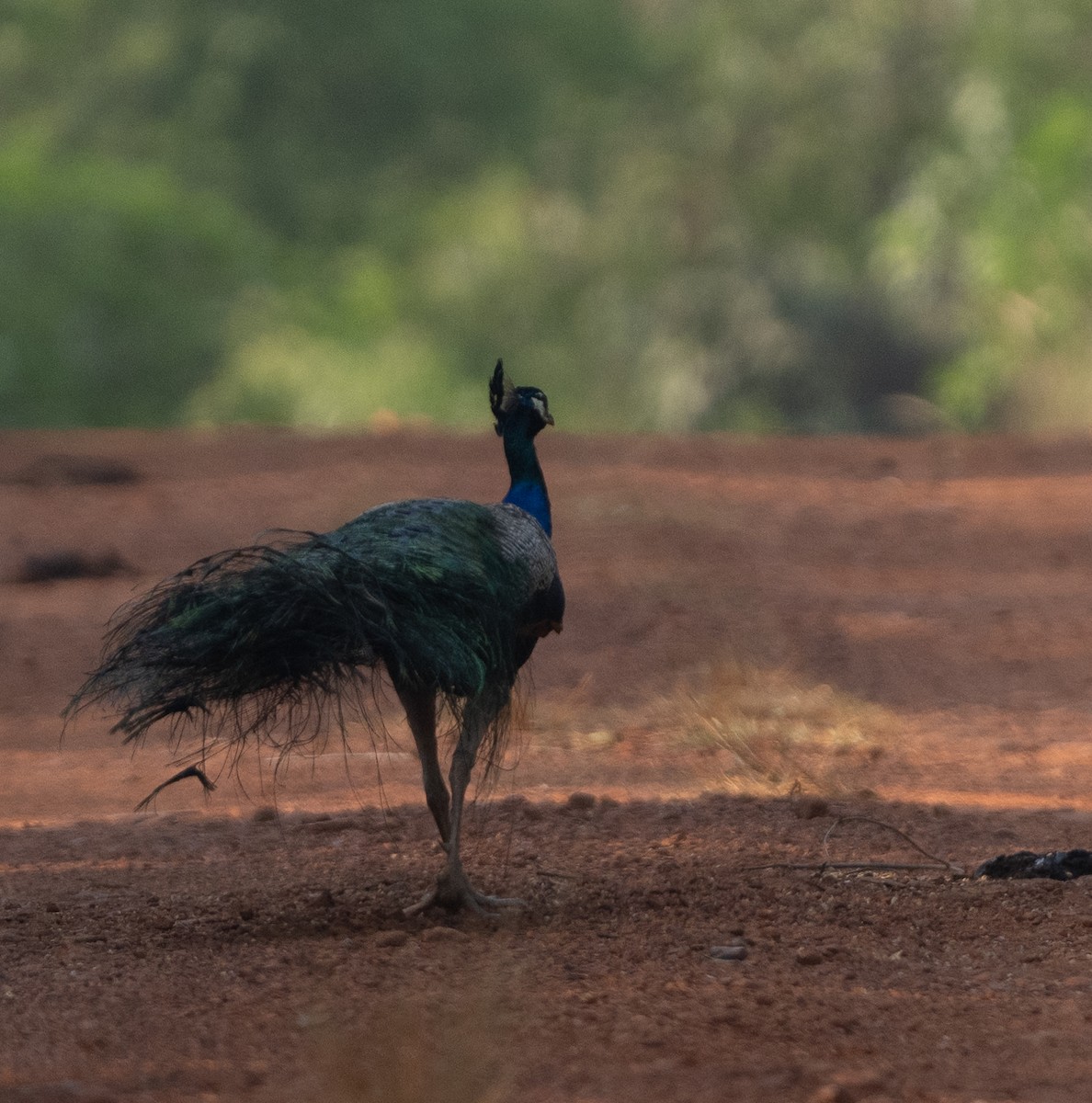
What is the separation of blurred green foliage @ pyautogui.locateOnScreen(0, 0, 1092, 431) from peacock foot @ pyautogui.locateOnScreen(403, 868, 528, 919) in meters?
17.5

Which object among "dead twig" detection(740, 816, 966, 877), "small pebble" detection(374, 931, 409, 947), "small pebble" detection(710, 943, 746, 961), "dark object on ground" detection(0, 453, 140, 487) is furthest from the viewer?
"dark object on ground" detection(0, 453, 140, 487)

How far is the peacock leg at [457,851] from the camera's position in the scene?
A: 16.6 feet

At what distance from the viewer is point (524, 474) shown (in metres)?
5.83

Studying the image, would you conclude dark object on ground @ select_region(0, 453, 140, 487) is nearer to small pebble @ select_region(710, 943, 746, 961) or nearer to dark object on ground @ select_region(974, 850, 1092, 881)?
dark object on ground @ select_region(974, 850, 1092, 881)

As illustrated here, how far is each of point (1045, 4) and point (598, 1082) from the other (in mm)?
24823

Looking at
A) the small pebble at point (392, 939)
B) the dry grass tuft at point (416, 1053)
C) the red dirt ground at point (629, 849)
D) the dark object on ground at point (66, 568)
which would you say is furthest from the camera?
the dark object on ground at point (66, 568)

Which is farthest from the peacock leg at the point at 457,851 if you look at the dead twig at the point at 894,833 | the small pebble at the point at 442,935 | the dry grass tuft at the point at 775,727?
the dry grass tuft at the point at 775,727

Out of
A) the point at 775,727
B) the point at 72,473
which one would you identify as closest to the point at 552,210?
the point at 72,473

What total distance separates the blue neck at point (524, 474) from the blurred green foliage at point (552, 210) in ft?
54.9

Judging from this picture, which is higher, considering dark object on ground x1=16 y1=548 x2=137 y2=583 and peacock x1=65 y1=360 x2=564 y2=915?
dark object on ground x1=16 y1=548 x2=137 y2=583

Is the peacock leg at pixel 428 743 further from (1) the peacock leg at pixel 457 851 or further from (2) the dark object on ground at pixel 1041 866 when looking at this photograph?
(2) the dark object on ground at pixel 1041 866

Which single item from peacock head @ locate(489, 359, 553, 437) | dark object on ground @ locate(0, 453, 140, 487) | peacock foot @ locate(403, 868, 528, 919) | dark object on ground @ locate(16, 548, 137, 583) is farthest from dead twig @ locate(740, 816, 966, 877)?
dark object on ground @ locate(0, 453, 140, 487)

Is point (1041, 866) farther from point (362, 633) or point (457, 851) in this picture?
point (362, 633)

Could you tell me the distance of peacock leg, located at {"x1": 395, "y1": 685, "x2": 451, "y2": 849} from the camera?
16.5 ft
